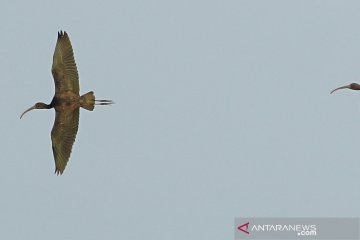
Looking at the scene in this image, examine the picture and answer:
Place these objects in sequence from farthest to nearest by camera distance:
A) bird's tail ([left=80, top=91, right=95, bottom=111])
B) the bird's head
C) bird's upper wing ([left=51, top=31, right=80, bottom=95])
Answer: the bird's head
bird's upper wing ([left=51, top=31, right=80, bottom=95])
bird's tail ([left=80, top=91, right=95, bottom=111])

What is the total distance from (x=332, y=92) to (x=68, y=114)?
10074mm

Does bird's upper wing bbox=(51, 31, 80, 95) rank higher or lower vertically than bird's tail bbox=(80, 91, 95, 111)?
higher

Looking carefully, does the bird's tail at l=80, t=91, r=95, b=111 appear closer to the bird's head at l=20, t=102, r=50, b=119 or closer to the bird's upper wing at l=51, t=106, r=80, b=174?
the bird's upper wing at l=51, t=106, r=80, b=174

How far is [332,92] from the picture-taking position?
2126 inches

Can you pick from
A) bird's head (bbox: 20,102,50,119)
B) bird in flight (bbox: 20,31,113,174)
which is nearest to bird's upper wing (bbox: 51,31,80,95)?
bird in flight (bbox: 20,31,113,174)

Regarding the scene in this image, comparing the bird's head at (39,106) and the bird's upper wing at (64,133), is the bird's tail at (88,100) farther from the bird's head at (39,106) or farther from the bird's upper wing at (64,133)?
the bird's head at (39,106)

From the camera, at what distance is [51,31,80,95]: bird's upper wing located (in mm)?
52562

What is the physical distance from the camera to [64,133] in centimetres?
5291

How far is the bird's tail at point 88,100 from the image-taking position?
5217cm

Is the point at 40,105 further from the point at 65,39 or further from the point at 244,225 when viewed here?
the point at 244,225

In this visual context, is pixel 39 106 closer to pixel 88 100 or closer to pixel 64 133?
pixel 64 133

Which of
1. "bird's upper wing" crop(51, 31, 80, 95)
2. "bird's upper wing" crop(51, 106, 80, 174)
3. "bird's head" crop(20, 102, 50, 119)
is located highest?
"bird's upper wing" crop(51, 31, 80, 95)

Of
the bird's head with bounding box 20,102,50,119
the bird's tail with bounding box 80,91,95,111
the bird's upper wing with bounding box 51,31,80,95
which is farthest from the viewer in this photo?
the bird's head with bounding box 20,102,50,119

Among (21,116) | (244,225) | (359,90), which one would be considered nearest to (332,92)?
(359,90)
